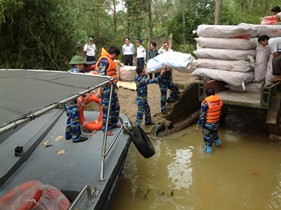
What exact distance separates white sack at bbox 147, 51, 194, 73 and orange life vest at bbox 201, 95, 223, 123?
39.8 inches

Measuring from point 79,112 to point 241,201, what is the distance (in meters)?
2.67

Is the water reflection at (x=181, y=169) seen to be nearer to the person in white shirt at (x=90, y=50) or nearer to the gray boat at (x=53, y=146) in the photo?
the gray boat at (x=53, y=146)

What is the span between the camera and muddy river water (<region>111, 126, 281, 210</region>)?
3857 mm

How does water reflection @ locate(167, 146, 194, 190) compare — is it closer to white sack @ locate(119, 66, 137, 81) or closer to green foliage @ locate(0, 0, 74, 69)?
white sack @ locate(119, 66, 137, 81)

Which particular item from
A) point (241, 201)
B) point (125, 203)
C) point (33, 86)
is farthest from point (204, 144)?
point (33, 86)

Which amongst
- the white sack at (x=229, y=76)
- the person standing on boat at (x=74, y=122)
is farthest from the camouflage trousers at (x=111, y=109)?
the white sack at (x=229, y=76)

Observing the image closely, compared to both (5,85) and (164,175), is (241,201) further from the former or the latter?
(5,85)

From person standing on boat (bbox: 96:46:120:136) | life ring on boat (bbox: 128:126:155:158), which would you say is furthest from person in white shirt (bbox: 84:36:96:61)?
life ring on boat (bbox: 128:126:155:158)

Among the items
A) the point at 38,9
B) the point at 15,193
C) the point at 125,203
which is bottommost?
the point at 125,203

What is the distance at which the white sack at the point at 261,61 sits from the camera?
5.31 m

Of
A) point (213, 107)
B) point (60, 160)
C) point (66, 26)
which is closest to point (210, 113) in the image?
point (213, 107)

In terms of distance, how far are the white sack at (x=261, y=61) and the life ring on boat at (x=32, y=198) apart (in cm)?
408

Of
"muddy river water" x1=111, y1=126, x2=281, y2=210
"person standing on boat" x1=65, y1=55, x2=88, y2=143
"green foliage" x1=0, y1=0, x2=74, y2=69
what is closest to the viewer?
"muddy river water" x1=111, y1=126, x2=281, y2=210

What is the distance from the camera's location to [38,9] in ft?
26.0
